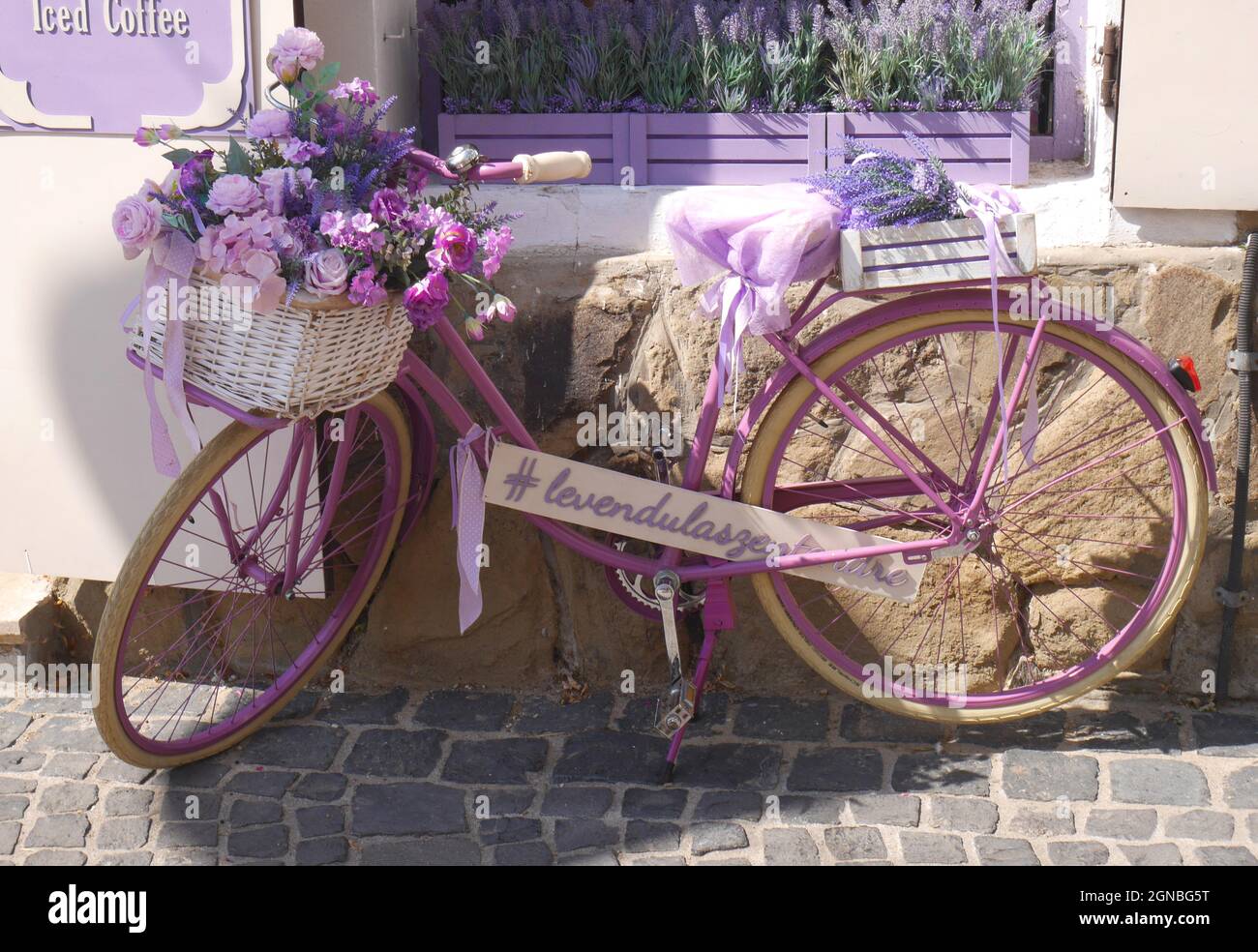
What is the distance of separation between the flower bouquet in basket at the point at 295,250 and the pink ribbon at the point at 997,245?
995 millimetres

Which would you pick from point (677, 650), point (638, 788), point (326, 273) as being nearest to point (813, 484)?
point (677, 650)

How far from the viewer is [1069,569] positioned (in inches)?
143

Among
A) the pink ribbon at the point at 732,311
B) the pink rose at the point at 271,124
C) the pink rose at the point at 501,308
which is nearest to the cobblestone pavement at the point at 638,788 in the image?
the pink ribbon at the point at 732,311

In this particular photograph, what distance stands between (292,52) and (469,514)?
1045mm

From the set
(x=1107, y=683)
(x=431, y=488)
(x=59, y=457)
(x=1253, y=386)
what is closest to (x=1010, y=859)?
(x=1107, y=683)

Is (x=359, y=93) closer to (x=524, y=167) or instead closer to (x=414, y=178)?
(x=414, y=178)

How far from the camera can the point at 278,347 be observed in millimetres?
2715

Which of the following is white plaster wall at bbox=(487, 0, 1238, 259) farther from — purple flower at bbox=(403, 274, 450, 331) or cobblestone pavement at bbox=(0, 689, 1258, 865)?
cobblestone pavement at bbox=(0, 689, 1258, 865)

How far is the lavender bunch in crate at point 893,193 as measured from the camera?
2969 mm

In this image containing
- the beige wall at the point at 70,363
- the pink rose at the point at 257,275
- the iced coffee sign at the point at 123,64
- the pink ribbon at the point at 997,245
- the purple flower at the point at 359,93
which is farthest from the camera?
the beige wall at the point at 70,363

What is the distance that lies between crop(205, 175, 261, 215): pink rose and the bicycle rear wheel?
62 cm

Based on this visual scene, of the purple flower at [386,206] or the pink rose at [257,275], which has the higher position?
the purple flower at [386,206]

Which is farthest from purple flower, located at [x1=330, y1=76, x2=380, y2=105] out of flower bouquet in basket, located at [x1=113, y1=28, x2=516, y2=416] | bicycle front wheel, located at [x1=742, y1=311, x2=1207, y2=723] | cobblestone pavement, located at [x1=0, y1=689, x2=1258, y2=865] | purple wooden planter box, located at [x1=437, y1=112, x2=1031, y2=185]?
cobblestone pavement, located at [x1=0, y1=689, x2=1258, y2=865]

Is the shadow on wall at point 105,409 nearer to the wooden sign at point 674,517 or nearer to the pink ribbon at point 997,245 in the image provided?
the wooden sign at point 674,517
